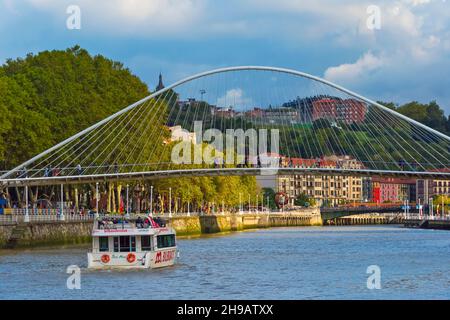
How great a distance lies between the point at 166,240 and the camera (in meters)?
72.1

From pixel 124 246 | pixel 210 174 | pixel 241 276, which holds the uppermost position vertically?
pixel 210 174

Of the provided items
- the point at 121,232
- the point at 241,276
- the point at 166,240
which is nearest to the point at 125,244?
the point at 121,232

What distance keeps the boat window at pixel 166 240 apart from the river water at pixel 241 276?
1.30 metres

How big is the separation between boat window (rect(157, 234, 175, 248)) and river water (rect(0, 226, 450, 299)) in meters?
1.30

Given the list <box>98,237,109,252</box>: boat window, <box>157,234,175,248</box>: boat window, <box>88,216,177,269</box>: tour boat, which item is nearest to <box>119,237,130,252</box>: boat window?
<box>88,216,177,269</box>: tour boat

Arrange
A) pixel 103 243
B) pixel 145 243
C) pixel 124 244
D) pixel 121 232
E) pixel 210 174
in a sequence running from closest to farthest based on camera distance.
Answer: pixel 121 232 < pixel 103 243 < pixel 124 244 < pixel 145 243 < pixel 210 174

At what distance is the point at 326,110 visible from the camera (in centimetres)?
11131

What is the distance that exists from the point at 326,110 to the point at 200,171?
14.5m

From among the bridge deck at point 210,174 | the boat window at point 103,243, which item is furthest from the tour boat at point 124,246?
the bridge deck at point 210,174

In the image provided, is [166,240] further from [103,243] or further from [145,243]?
Answer: [103,243]

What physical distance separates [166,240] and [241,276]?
684 cm
